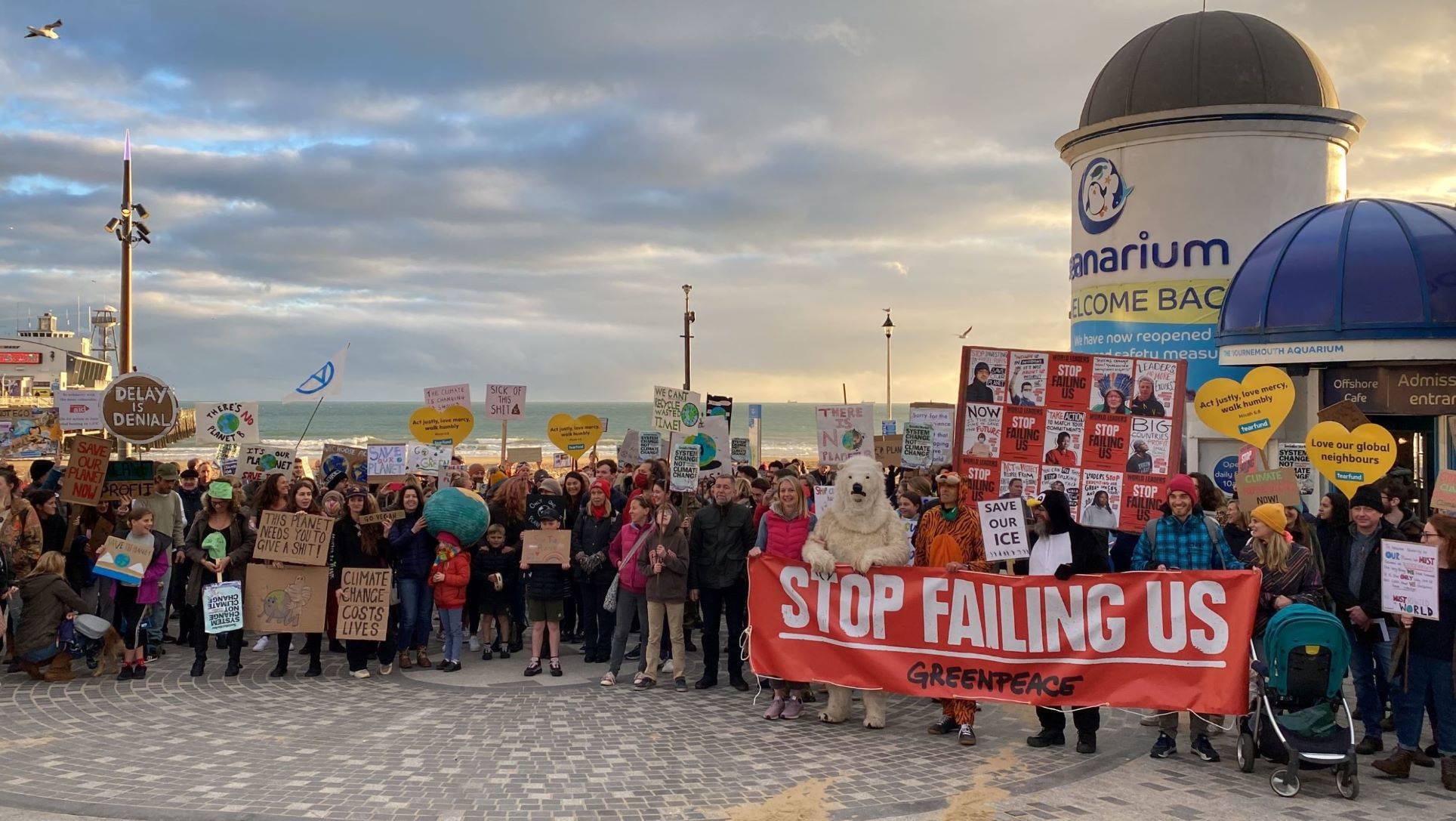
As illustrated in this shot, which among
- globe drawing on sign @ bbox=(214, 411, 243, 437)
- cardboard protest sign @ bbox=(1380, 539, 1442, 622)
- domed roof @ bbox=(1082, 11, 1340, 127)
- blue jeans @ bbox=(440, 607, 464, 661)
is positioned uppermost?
domed roof @ bbox=(1082, 11, 1340, 127)

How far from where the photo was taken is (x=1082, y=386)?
1089 cm

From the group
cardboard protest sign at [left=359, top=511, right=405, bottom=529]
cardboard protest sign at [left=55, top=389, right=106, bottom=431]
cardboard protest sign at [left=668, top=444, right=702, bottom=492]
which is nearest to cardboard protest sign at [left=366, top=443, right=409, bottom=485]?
cardboard protest sign at [left=668, top=444, right=702, bottom=492]

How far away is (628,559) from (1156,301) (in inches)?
621

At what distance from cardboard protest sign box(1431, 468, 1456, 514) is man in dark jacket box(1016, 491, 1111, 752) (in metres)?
3.09

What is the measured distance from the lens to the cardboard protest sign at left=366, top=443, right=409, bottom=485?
1747cm

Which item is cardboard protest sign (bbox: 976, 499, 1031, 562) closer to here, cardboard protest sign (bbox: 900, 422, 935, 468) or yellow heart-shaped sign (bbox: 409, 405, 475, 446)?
cardboard protest sign (bbox: 900, 422, 935, 468)

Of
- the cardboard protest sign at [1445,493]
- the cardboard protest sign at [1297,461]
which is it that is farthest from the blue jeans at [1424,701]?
the cardboard protest sign at [1297,461]

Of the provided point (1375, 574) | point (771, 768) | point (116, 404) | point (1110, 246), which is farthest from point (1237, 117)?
point (116, 404)

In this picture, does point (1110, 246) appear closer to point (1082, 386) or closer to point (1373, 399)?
point (1373, 399)

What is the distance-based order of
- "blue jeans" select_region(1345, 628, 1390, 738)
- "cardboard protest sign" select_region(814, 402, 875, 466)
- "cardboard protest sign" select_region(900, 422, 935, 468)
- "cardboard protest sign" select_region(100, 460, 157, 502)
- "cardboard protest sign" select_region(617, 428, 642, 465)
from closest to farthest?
"blue jeans" select_region(1345, 628, 1390, 738) < "cardboard protest sign" select_region(100, 460, 157, 502) < "cardboard protest sign" select_region(900, 422, 935, 468) < "cardboard protest sign" select_region(814, 402, 875, 466) < "cardboard protest sign" select_region(617, 428, 642, 465)

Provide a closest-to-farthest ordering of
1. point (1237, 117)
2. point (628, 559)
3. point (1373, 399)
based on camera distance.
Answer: point (628, 559) < point (1373, 399) < point (1237, 117)

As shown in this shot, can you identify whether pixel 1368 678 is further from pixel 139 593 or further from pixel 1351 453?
pixel 139 593

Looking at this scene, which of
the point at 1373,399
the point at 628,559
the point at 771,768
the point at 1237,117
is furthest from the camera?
the point at 1237,117

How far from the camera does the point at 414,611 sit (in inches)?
435
